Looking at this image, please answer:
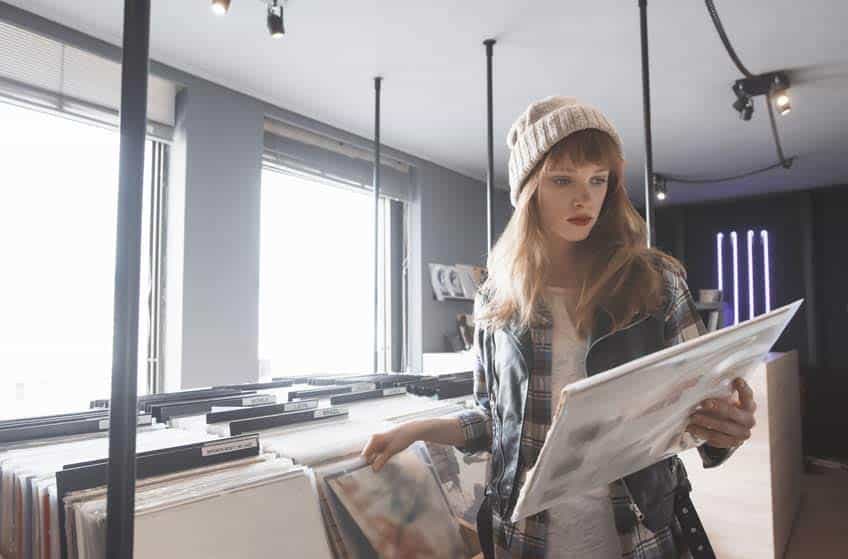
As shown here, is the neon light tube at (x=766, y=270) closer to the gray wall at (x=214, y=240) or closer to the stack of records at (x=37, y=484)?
the gray wall at (x=214, y=240)

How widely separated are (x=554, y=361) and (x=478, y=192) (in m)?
4.34

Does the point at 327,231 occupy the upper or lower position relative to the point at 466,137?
lower

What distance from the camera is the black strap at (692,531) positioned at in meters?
0.81

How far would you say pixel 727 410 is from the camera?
71cm

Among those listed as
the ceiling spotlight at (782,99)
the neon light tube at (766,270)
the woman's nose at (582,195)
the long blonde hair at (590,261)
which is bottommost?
the long blonde hair at (590,261)

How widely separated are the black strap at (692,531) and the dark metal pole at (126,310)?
2.55 ft

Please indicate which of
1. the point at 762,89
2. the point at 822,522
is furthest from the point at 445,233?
the point at 822,522

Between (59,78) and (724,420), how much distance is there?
9.70ft

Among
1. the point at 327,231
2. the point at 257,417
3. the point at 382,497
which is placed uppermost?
the point at 327,231

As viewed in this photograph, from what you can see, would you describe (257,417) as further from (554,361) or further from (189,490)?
(554,361)

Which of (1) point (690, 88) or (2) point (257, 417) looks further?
(1) point (690, 88)

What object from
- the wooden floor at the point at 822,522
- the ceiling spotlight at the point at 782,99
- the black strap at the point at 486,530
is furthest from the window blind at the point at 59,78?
the wooden floor at the point at 822,522

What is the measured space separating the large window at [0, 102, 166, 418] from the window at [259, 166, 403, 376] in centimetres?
77

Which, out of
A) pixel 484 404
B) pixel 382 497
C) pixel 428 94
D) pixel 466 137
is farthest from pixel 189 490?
pixel 466 137
